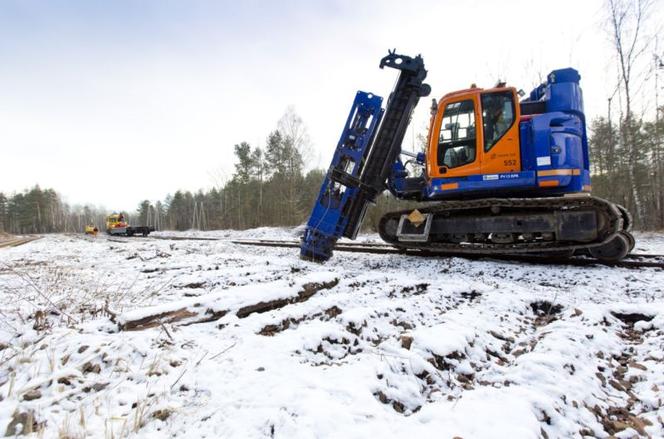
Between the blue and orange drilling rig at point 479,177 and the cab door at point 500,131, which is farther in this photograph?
the cab door at point 500,131

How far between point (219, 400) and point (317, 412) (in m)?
0.59

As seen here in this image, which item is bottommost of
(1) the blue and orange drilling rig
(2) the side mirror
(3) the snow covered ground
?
(3) the snow covered ground

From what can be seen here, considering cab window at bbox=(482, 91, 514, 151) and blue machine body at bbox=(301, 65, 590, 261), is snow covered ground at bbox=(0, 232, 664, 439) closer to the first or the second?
blue machine body at bbox=(301, 65, 590, 261)

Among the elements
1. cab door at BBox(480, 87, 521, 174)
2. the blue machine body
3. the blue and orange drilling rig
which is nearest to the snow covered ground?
the blue and orange drilling rig

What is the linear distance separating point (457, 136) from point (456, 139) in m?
0.06

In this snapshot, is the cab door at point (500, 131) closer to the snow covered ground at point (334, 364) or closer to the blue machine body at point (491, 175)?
the blue machine body at point (491, 175)

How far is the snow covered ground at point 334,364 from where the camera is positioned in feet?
5.81

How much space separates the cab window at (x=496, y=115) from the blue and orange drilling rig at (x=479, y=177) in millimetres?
19

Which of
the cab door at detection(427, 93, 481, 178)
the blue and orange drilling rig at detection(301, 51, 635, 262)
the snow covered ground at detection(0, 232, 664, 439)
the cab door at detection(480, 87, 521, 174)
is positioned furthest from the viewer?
the cab door at detection(427, 93, 481, 178)

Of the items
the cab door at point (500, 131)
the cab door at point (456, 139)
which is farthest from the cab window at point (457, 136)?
the cab door at point (500, 131)

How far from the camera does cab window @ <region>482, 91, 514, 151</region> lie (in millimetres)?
6695

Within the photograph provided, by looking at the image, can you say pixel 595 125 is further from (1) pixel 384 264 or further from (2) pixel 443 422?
(2) pixel 443 422

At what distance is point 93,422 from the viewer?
1.75 metres

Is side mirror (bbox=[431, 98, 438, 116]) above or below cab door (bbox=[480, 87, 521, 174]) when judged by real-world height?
above
